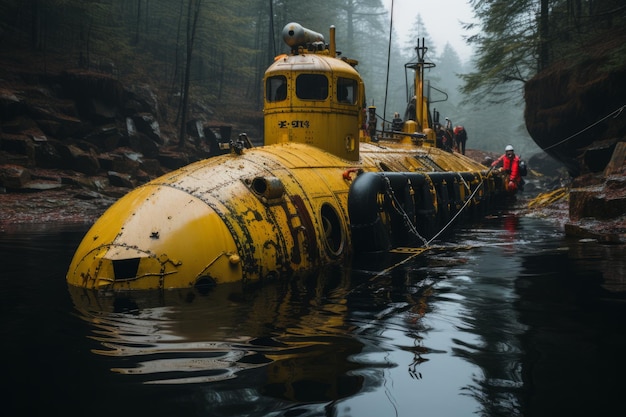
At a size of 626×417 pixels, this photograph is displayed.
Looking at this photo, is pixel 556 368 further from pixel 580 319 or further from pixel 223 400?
pixel 223 400

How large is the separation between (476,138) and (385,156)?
238ft

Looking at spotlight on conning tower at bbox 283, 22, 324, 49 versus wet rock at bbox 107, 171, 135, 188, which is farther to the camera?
wet rock at bbox 107, 171, 135, 188

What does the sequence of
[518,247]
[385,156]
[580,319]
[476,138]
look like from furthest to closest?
[476,138], [385,156], [518,247], [580,319]

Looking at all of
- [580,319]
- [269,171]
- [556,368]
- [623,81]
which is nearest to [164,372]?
[556,368]

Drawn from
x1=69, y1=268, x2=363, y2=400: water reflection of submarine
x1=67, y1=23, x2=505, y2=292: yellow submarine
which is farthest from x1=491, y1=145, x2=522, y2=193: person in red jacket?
x1=69, y1=268, x2=363, y2=400: water reflection of submarine

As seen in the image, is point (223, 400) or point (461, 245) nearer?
point (223, 400)

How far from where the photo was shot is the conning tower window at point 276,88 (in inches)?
482

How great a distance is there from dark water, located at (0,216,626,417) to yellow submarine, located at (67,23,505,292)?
39 centimetres

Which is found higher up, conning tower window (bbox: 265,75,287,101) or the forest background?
the forest background

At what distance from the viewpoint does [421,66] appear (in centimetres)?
2373

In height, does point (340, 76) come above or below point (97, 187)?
above

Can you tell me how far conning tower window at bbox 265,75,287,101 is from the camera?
12.2m

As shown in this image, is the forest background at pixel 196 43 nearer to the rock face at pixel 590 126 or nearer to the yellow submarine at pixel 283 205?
the rock face at pixel 590 126

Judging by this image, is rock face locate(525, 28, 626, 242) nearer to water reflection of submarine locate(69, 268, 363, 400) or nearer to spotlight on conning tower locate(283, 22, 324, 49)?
spotlight on conning tower locate(283, 22, 324, 49)
